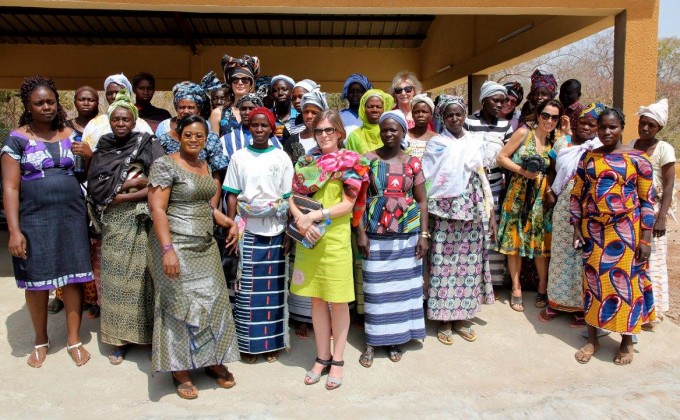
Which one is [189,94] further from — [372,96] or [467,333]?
[467,333]

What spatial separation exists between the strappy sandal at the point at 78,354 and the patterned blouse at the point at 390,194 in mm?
2086

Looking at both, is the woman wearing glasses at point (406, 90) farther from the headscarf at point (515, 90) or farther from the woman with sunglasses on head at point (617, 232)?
the woman with sunglasses on head at point (617, 232)

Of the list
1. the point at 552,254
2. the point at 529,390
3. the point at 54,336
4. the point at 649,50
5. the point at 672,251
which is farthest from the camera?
the point at 672,251

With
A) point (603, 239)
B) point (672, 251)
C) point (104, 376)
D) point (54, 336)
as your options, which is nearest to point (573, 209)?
point (603, 239)

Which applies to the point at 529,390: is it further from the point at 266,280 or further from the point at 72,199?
the point at 72,199

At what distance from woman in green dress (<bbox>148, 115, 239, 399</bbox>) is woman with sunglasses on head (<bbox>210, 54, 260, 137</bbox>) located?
39.7 inches

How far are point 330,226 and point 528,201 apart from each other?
213 centimetres

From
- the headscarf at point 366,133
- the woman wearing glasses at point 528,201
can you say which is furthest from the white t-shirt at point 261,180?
the woman wearing glasses at point 528,201

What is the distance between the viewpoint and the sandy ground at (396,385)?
3037mm

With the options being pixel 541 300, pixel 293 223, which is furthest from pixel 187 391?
pixel 541 300

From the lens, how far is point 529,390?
129 inches

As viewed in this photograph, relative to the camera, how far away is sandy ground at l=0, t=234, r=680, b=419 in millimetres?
3037

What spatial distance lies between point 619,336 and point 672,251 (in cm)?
391

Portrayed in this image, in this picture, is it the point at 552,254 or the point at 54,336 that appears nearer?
the point at 54,336
